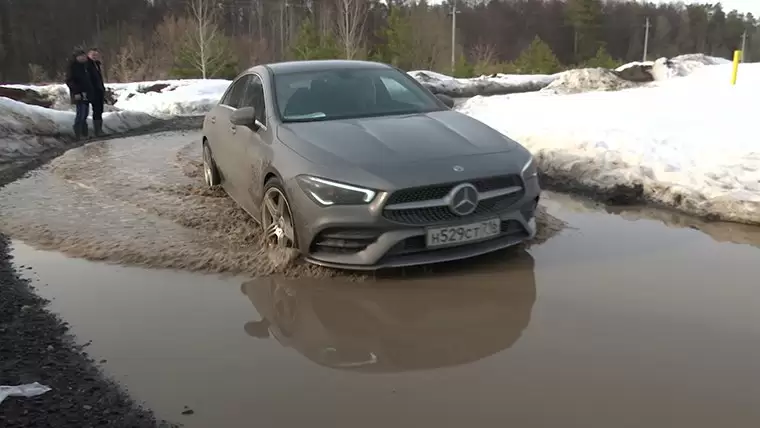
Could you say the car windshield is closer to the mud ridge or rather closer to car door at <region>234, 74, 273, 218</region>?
car door at <region>234, 74, 273, 218</region>

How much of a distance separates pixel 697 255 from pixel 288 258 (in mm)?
3054

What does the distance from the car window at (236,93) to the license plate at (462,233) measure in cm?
292

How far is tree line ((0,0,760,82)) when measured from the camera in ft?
118

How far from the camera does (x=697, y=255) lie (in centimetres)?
511

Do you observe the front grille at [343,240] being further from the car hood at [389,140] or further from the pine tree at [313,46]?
the pine tree at [313,46]

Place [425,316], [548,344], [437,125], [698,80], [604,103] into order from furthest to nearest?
[698,80], [604,103], [437,125], [425,316], [548,344]

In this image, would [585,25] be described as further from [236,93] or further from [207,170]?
[236,93]

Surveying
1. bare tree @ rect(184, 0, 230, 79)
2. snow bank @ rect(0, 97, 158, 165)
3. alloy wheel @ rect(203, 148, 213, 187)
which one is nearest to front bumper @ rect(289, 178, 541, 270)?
alloy wheel @ rect(203, 148, 213, 187)

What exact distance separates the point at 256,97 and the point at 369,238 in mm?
2227

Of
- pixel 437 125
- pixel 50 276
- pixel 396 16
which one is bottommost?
pixel 50 276

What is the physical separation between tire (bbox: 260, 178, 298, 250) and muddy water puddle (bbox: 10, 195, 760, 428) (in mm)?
326

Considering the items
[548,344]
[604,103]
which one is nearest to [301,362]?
[548,344]

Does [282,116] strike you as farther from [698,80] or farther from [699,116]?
[698,80]

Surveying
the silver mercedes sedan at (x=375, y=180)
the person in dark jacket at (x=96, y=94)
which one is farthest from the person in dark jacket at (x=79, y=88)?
the silver mercedes sedan at (x=375, y=180)
